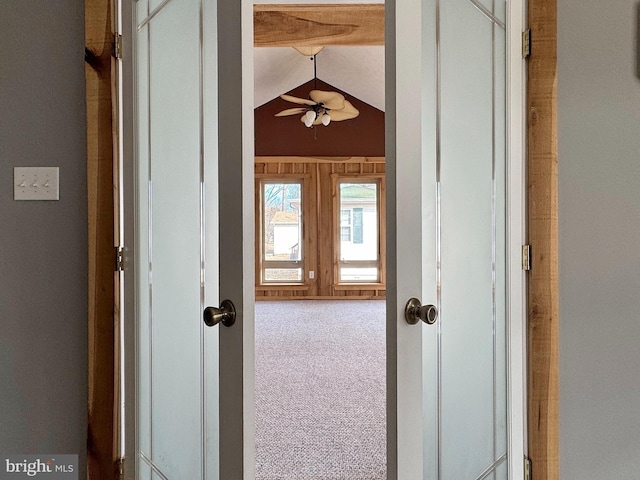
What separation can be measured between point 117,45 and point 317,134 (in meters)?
6.75

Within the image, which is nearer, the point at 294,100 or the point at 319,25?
the point at 319,25

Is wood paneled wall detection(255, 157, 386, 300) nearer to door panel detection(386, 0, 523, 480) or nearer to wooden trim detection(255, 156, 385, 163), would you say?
wooden trim detection(255, 156, 385, 163)

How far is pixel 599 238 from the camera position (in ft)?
5.15

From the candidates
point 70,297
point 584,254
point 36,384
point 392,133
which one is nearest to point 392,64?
point 392,133

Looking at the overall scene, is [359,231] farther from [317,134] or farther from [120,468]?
[120,468]

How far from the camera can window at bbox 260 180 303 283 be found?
27.3 ft

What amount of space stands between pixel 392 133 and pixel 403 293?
39cm

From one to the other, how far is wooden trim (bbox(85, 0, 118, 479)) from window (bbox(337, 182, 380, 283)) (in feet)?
22.1

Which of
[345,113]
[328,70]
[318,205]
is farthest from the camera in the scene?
[318,205]

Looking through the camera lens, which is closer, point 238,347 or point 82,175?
point 238,347

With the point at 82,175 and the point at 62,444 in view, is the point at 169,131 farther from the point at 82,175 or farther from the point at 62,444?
the point at 62,444

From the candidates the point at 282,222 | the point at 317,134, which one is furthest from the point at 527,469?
the point at 317,134

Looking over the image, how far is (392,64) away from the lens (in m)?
1.14

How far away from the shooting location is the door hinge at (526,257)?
1588 mm
